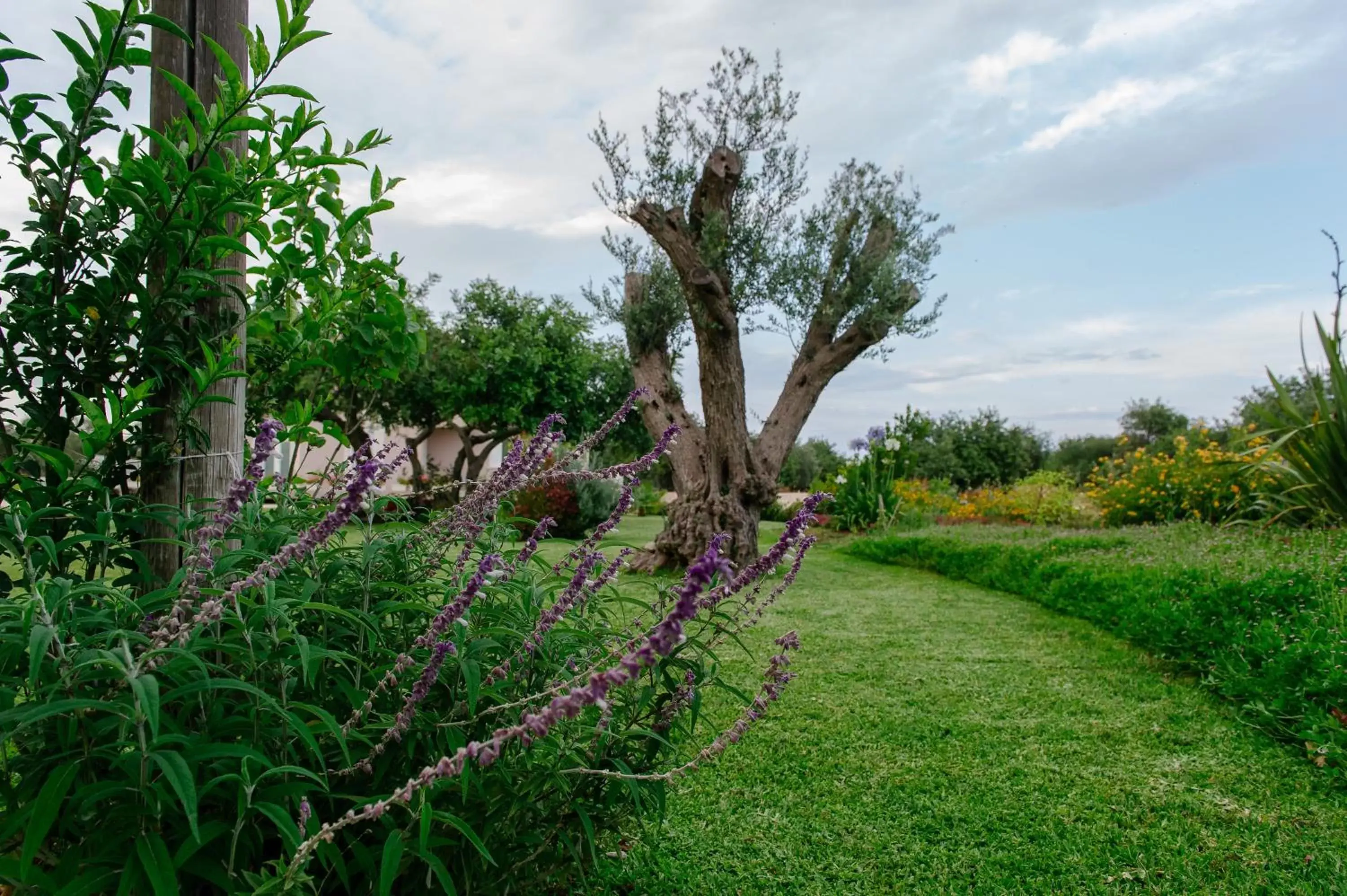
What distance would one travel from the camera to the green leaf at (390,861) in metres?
1.25

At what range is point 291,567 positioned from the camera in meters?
1.79

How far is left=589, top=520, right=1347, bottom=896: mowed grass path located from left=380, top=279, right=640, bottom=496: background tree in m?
14.3

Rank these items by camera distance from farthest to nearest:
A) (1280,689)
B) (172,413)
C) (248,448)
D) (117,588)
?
(1280,689) < (248,448) < (172,413) < (117,588)

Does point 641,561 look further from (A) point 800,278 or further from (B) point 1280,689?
(B) point 1280,689

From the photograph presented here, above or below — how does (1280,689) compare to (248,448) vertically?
below

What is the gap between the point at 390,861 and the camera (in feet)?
4.18

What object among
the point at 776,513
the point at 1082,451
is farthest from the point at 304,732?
the point at 1082,451

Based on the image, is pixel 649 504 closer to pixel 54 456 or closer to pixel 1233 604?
pixel 1233 604

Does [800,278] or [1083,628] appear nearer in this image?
[1083,628]

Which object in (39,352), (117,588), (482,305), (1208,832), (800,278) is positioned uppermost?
(482,305)

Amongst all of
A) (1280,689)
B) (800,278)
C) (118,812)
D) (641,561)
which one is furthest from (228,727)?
(800,278)

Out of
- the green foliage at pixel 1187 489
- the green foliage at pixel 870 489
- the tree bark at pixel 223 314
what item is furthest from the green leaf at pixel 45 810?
the green foliage at pixel 870 489

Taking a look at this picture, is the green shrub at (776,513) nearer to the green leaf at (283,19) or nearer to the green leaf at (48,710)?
the green leaf at (283,19)

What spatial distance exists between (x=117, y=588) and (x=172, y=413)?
2.55 feet
